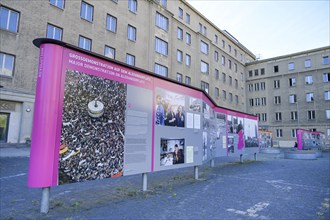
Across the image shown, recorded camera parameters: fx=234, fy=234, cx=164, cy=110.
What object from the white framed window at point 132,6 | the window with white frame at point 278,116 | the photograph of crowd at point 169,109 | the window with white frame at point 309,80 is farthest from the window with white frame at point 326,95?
the photograph of crowd at point 169,109

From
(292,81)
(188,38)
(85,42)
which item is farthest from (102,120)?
(292,81)

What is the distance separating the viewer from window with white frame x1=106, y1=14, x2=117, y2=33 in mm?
24406

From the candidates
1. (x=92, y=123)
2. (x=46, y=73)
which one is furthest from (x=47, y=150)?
(x=46, y=73)

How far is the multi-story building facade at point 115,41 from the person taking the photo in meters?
17.8

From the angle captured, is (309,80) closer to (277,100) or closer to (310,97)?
(310,97)

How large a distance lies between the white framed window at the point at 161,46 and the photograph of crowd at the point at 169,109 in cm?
2307

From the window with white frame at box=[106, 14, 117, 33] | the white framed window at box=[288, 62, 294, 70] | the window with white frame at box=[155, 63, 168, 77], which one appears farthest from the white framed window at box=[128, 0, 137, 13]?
the white framed window at box=[288, 62, 294, 70]

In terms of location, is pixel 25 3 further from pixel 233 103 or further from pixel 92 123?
pixel 233 103

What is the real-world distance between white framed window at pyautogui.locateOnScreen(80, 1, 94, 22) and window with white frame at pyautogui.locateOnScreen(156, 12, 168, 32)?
9.56 meters

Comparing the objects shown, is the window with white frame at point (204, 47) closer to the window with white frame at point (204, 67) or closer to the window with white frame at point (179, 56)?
the window with white frame at point (204, 67)

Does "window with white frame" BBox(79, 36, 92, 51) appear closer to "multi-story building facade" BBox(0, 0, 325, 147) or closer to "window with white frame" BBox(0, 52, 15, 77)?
"multi-story building facade" BBox(0, 0, 325, 147)

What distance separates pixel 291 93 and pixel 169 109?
4720 cm

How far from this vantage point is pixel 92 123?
479 centimetres

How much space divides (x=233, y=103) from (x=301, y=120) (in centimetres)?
1278
